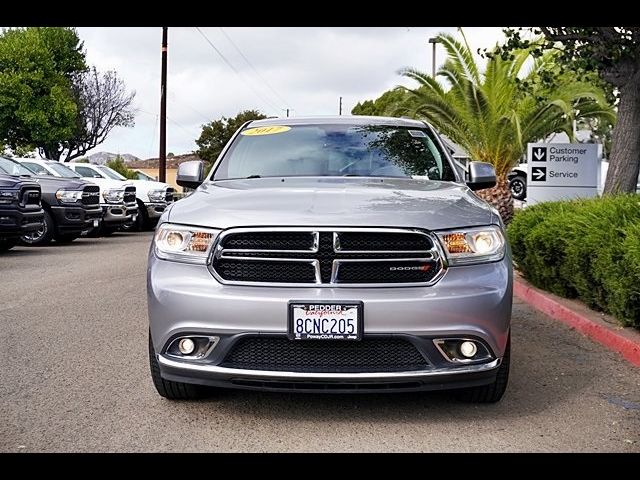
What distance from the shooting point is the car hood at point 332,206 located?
4.34m

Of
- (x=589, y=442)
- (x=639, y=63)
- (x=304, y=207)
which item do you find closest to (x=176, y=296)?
(x=304, y=207)

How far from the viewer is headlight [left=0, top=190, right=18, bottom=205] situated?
43.4 ft

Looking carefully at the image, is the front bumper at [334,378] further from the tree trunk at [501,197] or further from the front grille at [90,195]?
the tree trunk at [501,197]

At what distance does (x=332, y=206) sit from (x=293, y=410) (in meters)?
1.21

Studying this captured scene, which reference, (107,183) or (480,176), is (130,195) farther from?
(480,176)

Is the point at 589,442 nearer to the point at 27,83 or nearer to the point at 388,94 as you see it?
the point at 27,83

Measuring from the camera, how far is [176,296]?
4301 mm

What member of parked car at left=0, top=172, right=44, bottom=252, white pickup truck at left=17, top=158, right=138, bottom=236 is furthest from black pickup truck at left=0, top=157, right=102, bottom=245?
white pickup truck at left=17, top=158, right=138, bottom=236

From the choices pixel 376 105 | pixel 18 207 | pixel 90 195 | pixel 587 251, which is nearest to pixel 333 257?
pixel 587 251

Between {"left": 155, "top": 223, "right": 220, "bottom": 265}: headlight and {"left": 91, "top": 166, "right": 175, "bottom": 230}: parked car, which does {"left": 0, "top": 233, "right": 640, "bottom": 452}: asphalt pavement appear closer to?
{"left": 155, "top": 223, "right": 220, "bottom": 265}: headlight

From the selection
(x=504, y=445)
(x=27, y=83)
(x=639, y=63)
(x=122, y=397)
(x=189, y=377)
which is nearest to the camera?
(x=504, y=445)

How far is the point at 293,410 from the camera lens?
15.6 feet
